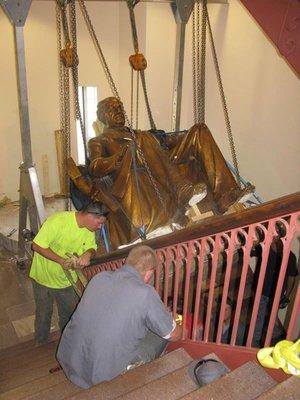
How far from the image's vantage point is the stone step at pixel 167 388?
1.56 m

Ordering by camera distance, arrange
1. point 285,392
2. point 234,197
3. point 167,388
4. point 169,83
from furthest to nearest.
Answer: point 169,83 → point 234,197 → point 167,388 → point 285,392

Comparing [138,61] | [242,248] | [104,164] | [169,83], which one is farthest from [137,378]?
[169,83]

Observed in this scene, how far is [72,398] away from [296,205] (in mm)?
1399

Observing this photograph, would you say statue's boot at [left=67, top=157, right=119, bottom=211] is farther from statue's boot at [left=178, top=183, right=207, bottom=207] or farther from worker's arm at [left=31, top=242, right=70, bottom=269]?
worker's arm at [left=31, top=242, right=70, bottom=269]

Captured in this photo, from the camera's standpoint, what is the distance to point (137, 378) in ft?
5.76

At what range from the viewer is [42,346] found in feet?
9.45

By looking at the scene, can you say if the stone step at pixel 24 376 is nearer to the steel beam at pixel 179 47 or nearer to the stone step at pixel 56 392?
the stone step at pixel 56 392

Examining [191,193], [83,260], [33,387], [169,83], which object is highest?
[169,83]

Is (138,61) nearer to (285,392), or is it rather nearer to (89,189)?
(89,189)

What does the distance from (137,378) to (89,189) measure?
6.92ft

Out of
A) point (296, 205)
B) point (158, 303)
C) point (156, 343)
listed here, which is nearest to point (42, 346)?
point (156, 343)

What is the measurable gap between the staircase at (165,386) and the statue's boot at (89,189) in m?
1.61

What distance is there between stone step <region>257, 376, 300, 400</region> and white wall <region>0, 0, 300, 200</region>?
281 cm

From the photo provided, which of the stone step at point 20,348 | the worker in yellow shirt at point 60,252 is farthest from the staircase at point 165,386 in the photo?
the worker in yellow shirt at point 60,252
